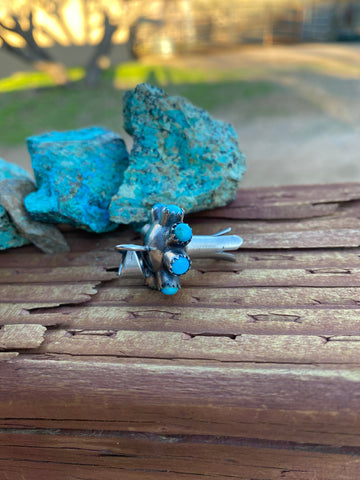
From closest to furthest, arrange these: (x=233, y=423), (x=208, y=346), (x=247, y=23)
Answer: (x=233, y=423) < (x=208, y=346) < (x=247, y=23)

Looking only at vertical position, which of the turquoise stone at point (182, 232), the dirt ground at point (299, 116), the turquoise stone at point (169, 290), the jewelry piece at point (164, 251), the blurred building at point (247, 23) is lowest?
the dirt ground at point (299, 116)

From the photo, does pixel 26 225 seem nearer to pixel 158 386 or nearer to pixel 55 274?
pixel 55 274

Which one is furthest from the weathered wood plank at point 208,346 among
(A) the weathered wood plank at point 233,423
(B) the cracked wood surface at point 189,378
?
(A) the weathered wood plank at point 233,423

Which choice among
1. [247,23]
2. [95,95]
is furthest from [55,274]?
[247,23]

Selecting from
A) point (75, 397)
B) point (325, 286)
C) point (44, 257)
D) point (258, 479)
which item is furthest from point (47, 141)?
point (258, 479)

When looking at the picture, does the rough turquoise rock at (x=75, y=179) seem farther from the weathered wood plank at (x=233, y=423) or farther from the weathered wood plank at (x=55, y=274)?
the weathered wood plank at (x=233, y=423)

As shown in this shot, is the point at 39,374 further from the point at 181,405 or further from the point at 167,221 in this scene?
the point at 167,221

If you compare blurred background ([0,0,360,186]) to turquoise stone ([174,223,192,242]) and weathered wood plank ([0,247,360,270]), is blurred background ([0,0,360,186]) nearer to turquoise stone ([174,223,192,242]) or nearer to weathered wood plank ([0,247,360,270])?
weathered wood plank ([0,247,360,270])
